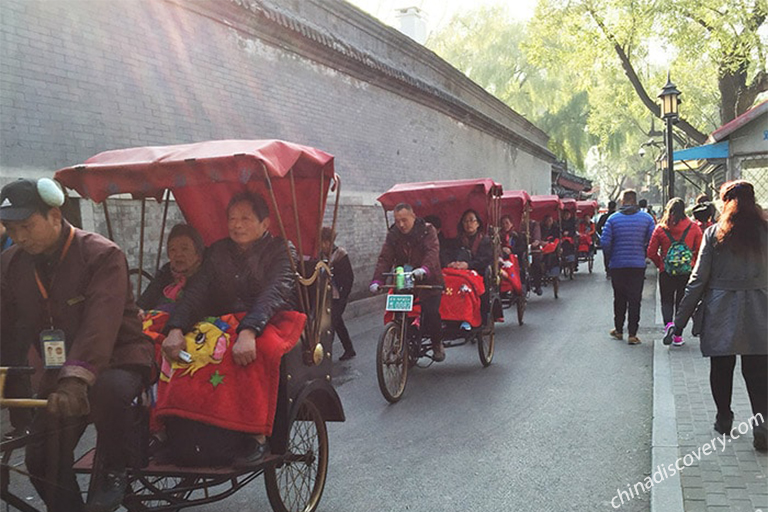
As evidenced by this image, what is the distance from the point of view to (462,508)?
13.3ft

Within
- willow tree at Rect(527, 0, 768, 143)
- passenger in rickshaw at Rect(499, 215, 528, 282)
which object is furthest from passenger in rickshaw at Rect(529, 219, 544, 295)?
willow tree at Rect(527, 0, 768, 143)

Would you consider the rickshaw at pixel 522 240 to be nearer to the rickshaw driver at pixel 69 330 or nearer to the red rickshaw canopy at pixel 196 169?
the red rickshaw canopy at pixel 196 169

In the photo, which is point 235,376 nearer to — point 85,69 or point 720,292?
point 720,292

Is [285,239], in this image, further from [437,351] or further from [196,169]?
[437,351]

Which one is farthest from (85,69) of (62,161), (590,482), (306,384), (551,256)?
(551,256)

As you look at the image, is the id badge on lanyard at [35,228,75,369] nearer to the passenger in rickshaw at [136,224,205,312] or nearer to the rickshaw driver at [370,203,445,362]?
the passenger in rickshaw at [136,224,205,312]

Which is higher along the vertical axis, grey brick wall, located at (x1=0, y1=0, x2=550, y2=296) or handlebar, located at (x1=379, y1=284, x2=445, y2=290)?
grey brick wall, located at (x1=0, y1=0, x2=550, y2=296)

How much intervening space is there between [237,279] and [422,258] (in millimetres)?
3379

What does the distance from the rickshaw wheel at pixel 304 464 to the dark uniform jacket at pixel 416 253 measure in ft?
9.89

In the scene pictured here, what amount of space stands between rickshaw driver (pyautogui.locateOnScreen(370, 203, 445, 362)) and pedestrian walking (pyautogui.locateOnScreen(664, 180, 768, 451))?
2.85m

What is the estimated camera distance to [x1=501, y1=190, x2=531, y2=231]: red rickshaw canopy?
12.1 meters

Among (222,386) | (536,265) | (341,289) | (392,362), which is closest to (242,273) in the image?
(222,386)

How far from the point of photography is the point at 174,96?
848cm

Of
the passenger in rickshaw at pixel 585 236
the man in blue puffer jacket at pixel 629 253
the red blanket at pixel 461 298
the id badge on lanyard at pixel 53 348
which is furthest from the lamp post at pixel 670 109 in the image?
the id badge on lanyard at pixel 53 348
